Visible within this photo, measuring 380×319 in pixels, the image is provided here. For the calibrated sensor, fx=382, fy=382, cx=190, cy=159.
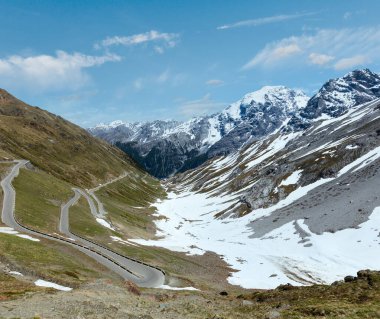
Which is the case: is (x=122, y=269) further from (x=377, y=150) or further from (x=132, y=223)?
(x=377, y=150)

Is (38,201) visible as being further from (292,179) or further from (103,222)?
(292,179)

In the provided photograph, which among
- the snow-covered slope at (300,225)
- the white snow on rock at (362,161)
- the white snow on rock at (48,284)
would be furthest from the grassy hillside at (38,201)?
the white snow on rock at (362,161)

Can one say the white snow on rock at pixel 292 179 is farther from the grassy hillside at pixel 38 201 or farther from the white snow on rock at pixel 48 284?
the white snow on rock at pixel 48 284

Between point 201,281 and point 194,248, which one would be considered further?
point 194,248

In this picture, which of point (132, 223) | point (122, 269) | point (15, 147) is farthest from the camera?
point (15, 147)

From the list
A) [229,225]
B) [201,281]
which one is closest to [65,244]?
[201,281]

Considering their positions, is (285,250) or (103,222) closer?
(285,250)

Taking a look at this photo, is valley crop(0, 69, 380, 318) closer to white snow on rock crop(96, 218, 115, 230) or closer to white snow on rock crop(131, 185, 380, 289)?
white snow on rock crop(131, 185, 380, 289)

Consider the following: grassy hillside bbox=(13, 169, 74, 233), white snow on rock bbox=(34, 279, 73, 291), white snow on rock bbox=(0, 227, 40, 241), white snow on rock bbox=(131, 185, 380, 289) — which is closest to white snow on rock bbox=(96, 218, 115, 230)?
white snow on rock bbox=(131, 185, 380, 289)

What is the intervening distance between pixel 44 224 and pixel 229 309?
55.7 m

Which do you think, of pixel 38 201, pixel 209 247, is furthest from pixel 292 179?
pixel 38 201

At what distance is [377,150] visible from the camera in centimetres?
14938

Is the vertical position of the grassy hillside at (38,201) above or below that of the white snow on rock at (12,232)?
above

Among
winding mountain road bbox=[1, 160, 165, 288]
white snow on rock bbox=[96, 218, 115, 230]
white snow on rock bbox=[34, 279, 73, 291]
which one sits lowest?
white snow on rock bbox=[34, 279, 73, 291]
